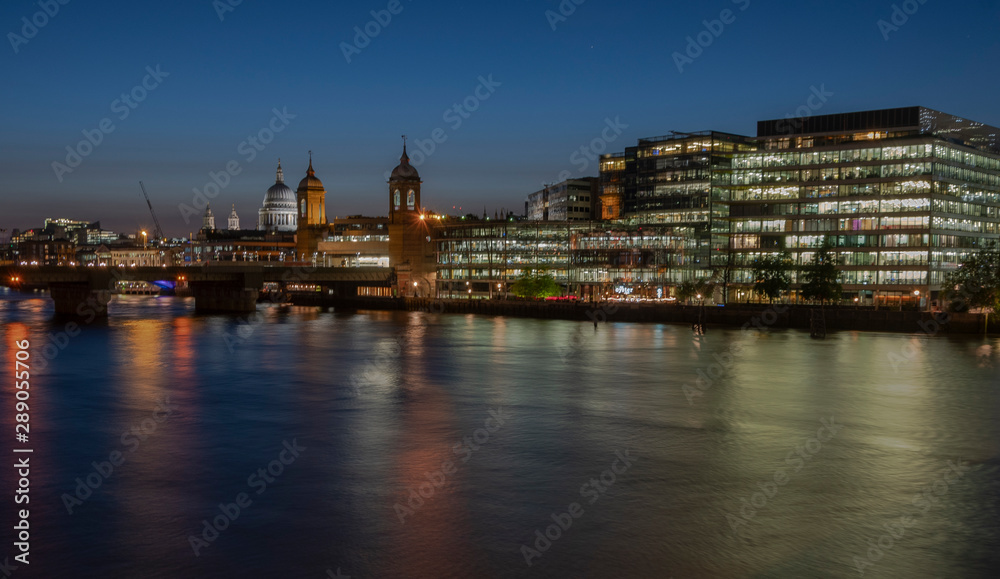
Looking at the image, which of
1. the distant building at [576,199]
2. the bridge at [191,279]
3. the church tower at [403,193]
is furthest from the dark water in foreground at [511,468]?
the distant building at [576,199]

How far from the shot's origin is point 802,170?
10631 cm

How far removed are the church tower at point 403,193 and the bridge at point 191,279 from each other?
19094 mm

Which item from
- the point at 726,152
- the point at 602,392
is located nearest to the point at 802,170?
the point at 726,152

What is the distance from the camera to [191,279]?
4621 inches
